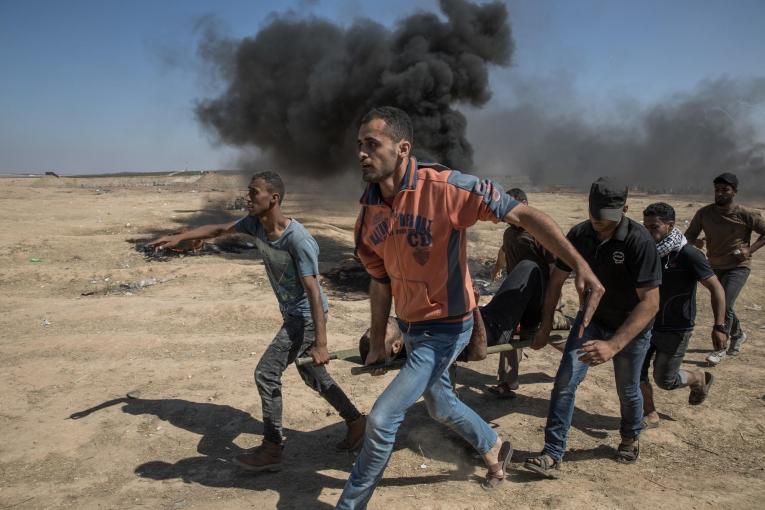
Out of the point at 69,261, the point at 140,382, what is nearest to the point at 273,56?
the point at 69,261

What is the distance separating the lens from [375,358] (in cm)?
313

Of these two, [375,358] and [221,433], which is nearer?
[375,358]

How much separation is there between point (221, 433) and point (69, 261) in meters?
8.07

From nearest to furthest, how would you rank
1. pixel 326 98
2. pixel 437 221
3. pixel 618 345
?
pixel 437 221 → pixel 618 345 → pixel 326 98

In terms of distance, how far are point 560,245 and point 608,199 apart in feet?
2.99

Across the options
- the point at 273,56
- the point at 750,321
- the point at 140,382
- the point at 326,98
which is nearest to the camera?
the point at 140,382

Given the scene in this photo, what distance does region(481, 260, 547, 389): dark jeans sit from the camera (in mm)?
3553

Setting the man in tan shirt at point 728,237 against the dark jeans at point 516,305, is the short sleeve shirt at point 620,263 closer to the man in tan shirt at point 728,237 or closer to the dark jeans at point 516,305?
the dark jeans at point 516,305

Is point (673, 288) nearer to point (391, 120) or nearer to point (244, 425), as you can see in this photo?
point (391, 120)

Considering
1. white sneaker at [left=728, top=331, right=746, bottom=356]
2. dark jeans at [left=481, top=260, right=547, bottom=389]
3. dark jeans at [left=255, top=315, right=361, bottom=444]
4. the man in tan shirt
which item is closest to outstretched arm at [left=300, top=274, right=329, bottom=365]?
dark jeans at [left=255, top=315, right=361, bottom=444]

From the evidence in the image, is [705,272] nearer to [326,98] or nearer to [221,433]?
[221,433]

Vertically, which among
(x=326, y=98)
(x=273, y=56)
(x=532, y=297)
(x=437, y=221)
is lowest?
(x=532, y=297)

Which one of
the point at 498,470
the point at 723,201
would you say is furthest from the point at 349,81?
the point at 498,470

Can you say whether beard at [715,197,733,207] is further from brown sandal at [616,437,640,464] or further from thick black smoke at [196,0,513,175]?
thick black smoke at [196,0,513,175]
